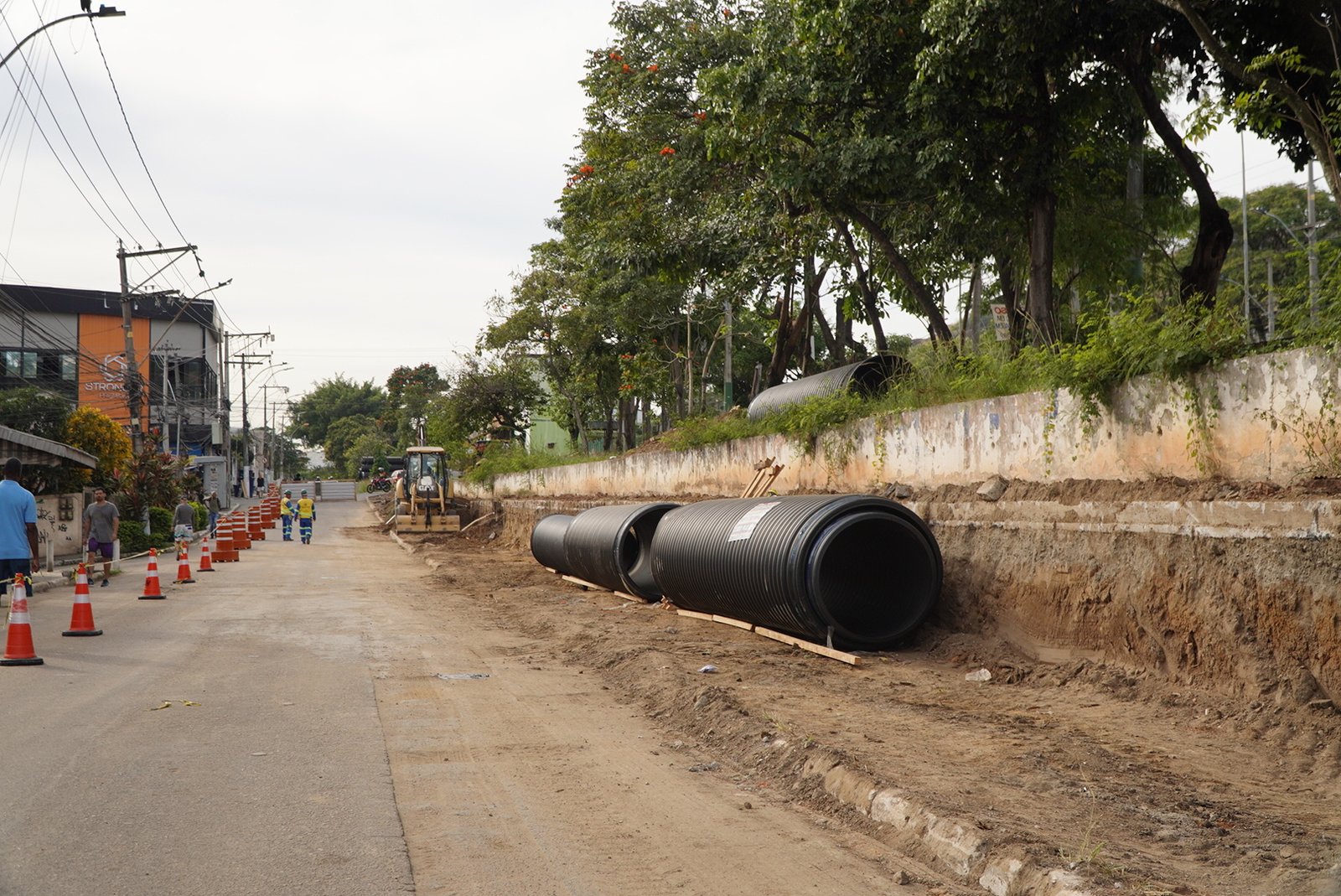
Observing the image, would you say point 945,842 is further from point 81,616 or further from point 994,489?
point 81,616

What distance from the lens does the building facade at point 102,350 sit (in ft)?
180

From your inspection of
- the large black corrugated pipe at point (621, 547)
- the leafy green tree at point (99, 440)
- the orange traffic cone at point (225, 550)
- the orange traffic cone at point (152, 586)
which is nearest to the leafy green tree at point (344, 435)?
the leafy green tree at point (99, 440)

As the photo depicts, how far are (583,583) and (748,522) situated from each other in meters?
7.79

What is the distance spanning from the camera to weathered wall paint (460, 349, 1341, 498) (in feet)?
22.8

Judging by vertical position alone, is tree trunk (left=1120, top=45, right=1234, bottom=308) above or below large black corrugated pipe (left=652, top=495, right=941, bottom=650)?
above

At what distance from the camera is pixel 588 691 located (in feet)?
28.7

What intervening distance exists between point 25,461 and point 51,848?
67.7 ft

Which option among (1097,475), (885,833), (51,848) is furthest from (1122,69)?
(51,848)

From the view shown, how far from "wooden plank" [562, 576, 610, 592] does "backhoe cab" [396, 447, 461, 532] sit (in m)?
18.9

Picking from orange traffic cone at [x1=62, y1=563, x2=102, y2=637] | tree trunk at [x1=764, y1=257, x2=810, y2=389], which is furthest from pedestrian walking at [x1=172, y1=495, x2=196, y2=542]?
orange traffic cone at [x1=62, y1=563, x2=102, y2=637]

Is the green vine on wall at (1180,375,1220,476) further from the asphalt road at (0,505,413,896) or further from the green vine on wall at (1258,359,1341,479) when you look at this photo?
the asphalt road at (0,505,413,896)

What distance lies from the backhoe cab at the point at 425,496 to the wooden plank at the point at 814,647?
27.7m

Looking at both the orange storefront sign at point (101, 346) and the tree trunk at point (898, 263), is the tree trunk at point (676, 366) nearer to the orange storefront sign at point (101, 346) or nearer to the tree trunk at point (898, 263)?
the tree trunk at point (898, 263)

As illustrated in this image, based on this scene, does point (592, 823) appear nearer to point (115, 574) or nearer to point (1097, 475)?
point (1097, 475)
